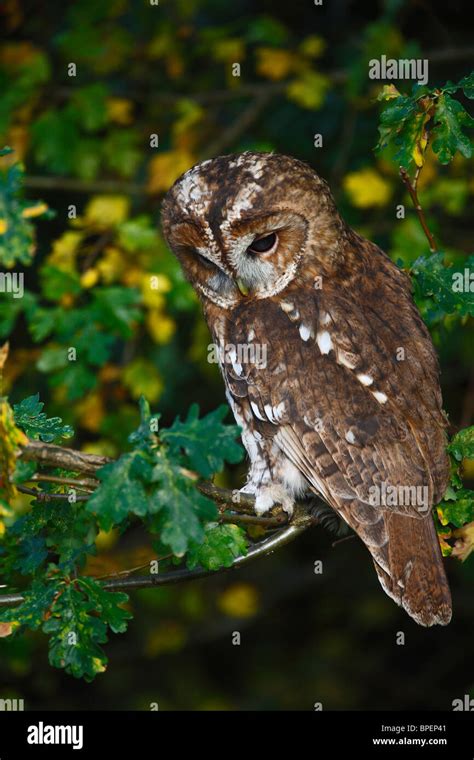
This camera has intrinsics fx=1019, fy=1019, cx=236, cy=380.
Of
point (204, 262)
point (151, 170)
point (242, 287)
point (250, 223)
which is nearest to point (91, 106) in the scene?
point (151, 170)

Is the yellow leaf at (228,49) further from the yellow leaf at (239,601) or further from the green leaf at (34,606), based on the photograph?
the green leaf at (34,606)

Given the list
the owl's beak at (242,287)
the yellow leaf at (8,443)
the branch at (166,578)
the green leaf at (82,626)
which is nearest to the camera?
the yellow leaf at (8,443)

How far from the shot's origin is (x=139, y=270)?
5098 mm

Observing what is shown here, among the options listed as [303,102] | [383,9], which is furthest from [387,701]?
[383,9]

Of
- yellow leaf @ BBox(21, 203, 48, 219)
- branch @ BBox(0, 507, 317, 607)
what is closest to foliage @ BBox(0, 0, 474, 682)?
branch @ BBox(0, 507, 317, 607)

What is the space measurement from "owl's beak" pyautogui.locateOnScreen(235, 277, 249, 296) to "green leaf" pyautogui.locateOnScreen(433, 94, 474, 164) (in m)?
0.88

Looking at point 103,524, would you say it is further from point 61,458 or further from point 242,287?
point 242,287

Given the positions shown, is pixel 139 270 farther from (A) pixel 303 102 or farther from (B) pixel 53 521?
(B) pixel 53 521

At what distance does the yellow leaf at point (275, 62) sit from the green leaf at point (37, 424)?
129 inches

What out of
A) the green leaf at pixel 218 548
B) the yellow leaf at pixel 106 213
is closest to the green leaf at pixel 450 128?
the green leaf at pixel 218 548

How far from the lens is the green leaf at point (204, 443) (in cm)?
222

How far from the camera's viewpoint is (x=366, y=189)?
5195mm

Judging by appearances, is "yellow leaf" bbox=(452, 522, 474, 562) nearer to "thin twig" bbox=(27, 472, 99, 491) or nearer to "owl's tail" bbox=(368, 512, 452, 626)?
"owl's tail" bbox=(368, 512, 452, 626)

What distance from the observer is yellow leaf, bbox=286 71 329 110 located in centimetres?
527
